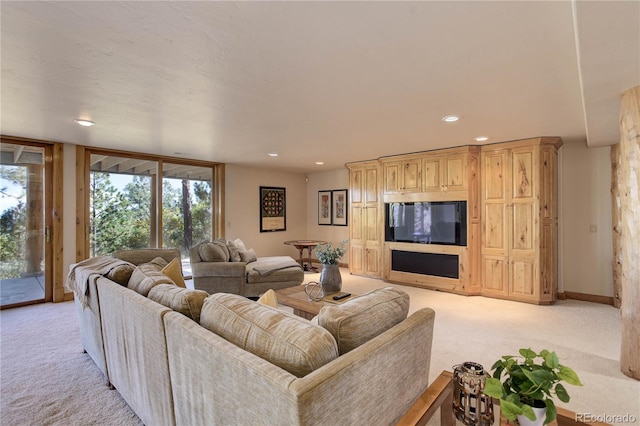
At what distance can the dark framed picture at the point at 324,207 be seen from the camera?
7.37 metres

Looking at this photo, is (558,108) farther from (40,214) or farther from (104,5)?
(40,214)

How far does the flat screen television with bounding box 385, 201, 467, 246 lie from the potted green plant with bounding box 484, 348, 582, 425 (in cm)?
390

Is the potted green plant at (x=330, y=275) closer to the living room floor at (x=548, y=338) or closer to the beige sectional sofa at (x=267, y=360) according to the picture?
the living room floor at (x=548, y=338)

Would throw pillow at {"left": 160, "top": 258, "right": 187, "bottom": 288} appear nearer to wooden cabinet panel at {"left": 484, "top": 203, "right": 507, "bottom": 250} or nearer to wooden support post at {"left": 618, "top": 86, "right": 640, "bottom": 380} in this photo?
wooden support post at {"left": 618, "top": 86, "right": 640, "bottom": 380}

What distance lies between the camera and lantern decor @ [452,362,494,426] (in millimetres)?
1179

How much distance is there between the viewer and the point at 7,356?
273cm

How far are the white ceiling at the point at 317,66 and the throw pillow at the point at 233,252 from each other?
1.87 meters

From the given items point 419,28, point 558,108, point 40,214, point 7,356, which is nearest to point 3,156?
point 40,214

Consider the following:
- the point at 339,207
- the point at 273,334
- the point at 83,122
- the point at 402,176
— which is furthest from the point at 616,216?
the point at 83,122

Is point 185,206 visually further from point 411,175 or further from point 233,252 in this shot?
point 411,175

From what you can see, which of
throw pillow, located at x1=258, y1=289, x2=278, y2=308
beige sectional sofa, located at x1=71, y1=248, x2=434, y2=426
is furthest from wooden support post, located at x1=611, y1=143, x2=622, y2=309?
throw pillow, located at x1=258, y1=289, x2=278, y2=308

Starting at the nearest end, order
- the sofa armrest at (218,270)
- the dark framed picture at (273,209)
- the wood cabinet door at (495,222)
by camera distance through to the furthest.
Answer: the sofa armrest at (218,270) < the wood cabinet door at (495,222) < the dark framed picture at (273,209)

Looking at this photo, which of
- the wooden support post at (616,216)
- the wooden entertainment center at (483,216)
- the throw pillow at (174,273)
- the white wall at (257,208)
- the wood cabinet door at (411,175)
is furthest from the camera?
the white wall at (257,208)

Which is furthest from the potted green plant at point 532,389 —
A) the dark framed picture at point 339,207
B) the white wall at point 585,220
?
the dark framed picture at point 339,207
